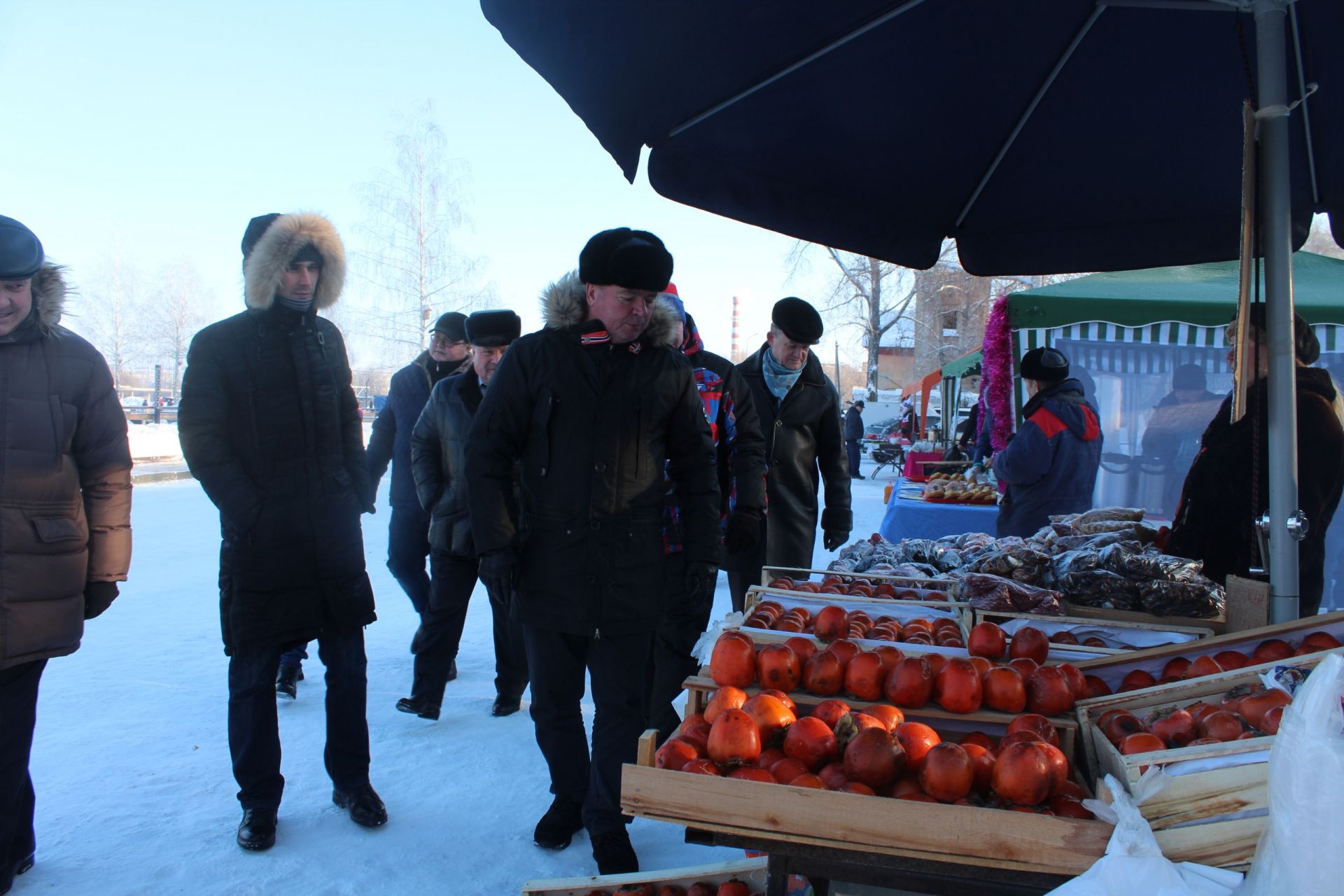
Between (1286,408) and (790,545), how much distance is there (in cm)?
242

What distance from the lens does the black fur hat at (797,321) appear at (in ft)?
13.3

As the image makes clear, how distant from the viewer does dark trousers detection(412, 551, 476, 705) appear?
4.16 m

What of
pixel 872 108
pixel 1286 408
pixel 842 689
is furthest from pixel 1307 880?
pixel 872 108

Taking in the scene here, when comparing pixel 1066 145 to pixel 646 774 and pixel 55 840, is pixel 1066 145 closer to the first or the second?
pixel 646 774

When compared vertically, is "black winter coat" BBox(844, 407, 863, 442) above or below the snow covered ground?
above

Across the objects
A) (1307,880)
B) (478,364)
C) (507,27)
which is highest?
(507,27)

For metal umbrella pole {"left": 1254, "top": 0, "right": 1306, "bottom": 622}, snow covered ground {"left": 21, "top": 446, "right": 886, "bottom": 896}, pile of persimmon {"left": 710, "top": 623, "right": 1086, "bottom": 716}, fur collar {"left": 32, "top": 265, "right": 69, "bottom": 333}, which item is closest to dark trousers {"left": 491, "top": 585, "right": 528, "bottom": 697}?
snow covered ground {"left": 21, "top": 446, "right": 886, "bottom": 896}

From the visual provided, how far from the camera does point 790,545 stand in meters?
4.24

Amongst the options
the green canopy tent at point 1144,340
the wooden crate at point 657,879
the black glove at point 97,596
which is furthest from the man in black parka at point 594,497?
the green canopy tent at point 1144,340

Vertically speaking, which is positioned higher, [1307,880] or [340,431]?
[340,431]

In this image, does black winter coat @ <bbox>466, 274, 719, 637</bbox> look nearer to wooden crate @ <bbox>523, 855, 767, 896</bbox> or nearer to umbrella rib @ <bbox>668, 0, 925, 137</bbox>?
umbrella rib @ <bbox>668, 0, 925, 137</bbox>

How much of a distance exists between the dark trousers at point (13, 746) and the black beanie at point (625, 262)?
205 centimetres

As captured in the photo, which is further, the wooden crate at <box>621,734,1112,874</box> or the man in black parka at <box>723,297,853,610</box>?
the man in black parka at <box>723,297,853,610</box>

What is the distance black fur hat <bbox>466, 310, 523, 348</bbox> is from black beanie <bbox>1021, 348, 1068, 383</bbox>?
2.74 metres
